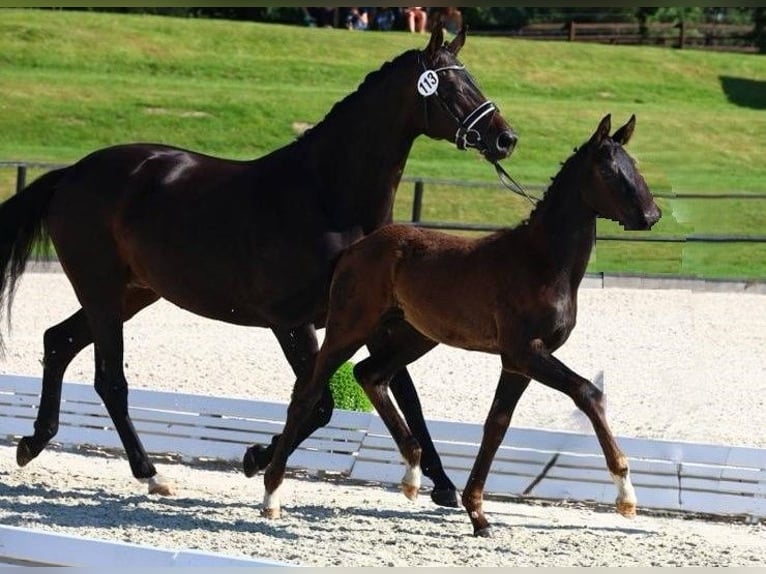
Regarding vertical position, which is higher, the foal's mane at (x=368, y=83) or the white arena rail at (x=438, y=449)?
the foal's mane at (x=368, y=83)

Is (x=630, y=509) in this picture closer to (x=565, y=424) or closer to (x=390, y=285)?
(x=390, y=285)

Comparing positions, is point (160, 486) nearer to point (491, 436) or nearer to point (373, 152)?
point (491, 436)

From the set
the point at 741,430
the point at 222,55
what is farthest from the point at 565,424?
the point at 222,55

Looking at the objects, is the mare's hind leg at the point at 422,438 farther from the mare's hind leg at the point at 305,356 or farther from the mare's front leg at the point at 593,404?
the mare's front leg at the point at 593,404

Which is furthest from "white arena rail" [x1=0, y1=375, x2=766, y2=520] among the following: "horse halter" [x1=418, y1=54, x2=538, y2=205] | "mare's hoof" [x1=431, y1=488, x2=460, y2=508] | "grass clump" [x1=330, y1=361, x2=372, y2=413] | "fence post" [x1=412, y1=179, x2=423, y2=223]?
"fence post" [x1=412, y1=179, x2=423, y2=223]

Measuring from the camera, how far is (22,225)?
7.43 m

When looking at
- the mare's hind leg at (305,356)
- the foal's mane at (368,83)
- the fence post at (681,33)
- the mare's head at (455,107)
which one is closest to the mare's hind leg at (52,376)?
the mare's hind leg at (305,356)

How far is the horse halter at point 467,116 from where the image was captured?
6.05 m

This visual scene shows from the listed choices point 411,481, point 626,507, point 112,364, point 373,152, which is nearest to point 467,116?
point 373,152

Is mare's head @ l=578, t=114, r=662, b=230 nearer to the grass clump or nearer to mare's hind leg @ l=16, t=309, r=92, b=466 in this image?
the grass clump

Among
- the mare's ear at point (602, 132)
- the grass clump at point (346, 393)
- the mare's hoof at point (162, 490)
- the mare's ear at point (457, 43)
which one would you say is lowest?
the grass clump at point (346, 393)

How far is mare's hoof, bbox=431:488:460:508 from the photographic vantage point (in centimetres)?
643

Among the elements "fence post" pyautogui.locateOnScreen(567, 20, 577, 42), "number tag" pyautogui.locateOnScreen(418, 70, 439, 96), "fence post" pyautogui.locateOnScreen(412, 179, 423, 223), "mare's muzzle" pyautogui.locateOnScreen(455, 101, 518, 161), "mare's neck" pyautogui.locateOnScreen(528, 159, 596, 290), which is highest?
"number tag" pyautogui.locateOnScreen(418, 70, 439, 96)

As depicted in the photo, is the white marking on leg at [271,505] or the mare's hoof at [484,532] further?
the white marking on leg at [271,505]
